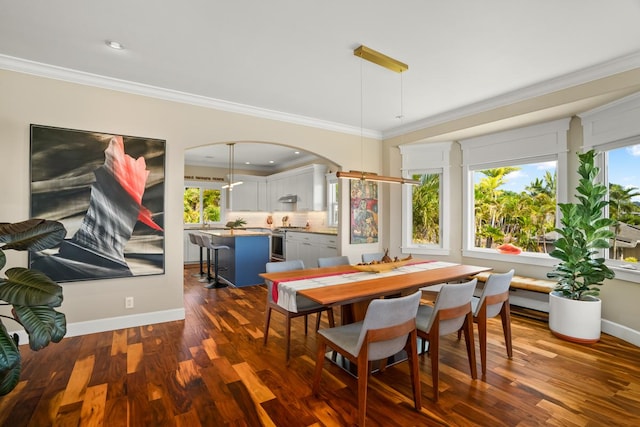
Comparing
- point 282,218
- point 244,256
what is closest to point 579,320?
point 244,256

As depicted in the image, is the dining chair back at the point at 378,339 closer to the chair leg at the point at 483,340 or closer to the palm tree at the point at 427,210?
the chair leg at the point at 483,340

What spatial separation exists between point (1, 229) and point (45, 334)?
0.68 metres

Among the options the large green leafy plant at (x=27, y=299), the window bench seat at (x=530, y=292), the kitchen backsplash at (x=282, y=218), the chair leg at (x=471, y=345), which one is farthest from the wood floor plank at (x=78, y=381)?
the kitchen backsplash at (x=282, y=218)

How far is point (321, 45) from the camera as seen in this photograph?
272 centimetres

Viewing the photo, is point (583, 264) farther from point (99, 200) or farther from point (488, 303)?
point (99, 200)

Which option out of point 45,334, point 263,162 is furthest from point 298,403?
point 263,162

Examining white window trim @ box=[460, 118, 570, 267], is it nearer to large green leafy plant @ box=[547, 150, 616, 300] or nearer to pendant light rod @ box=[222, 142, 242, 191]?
large green leafy plant @ box=[547, 150, 616, 300]

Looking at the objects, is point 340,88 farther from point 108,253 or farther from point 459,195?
point 108,253

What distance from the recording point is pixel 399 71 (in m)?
3.16

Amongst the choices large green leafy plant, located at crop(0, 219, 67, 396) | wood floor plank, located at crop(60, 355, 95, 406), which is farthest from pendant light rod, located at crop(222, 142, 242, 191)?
large green leafy plant, located at crop(0, 219, 67, 396)

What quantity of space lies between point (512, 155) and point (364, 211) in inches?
91.7

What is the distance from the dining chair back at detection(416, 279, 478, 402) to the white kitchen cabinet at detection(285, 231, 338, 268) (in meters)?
3.43

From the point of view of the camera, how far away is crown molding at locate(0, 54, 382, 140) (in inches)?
120

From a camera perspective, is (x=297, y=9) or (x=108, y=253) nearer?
(x=297, y=9)
